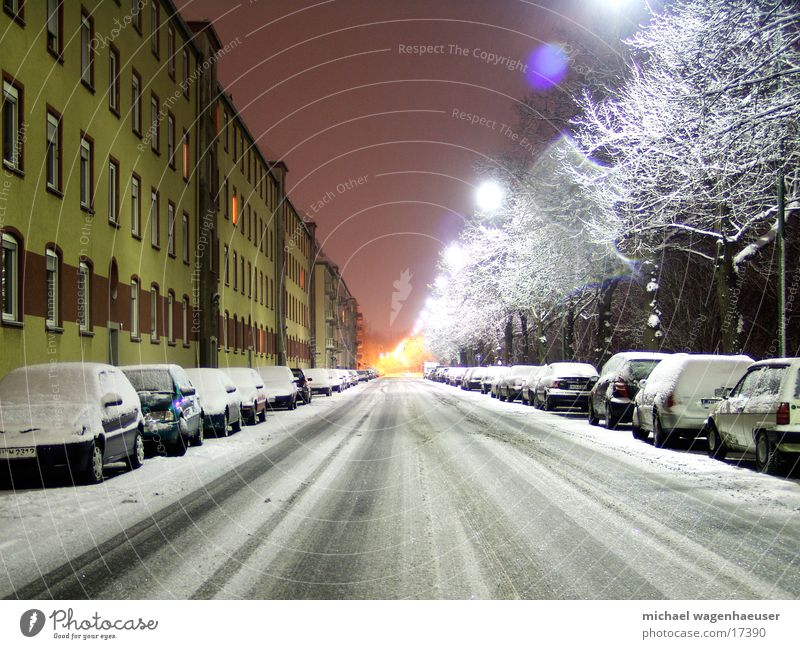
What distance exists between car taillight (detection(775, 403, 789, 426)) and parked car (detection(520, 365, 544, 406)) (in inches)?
844

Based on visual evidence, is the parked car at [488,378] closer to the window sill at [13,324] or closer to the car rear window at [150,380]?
the window sill at [13,324]

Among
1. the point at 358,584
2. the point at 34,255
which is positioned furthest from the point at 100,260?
the point at 358,584

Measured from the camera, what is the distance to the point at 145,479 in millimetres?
12688

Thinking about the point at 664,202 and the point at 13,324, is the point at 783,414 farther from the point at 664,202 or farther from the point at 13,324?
the point at 13,324

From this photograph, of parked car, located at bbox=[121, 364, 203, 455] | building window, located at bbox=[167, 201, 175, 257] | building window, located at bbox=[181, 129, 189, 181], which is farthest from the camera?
building window, located at bbox=[181, 129, 189, 181]

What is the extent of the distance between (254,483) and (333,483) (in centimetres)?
113

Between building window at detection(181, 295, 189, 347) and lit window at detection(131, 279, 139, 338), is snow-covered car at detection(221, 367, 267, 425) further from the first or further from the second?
building window at detection(181, 295, 189, 347)

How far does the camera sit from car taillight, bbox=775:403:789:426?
1202 cm

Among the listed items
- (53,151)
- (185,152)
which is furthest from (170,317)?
(53,151)

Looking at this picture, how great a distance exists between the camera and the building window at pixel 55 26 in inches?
864

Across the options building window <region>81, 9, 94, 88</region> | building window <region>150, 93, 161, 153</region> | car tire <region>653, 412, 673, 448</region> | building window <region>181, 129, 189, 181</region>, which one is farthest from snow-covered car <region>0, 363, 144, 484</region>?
building window <region>181, 129, 189, 181</region>

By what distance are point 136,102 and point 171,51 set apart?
6279 mm
